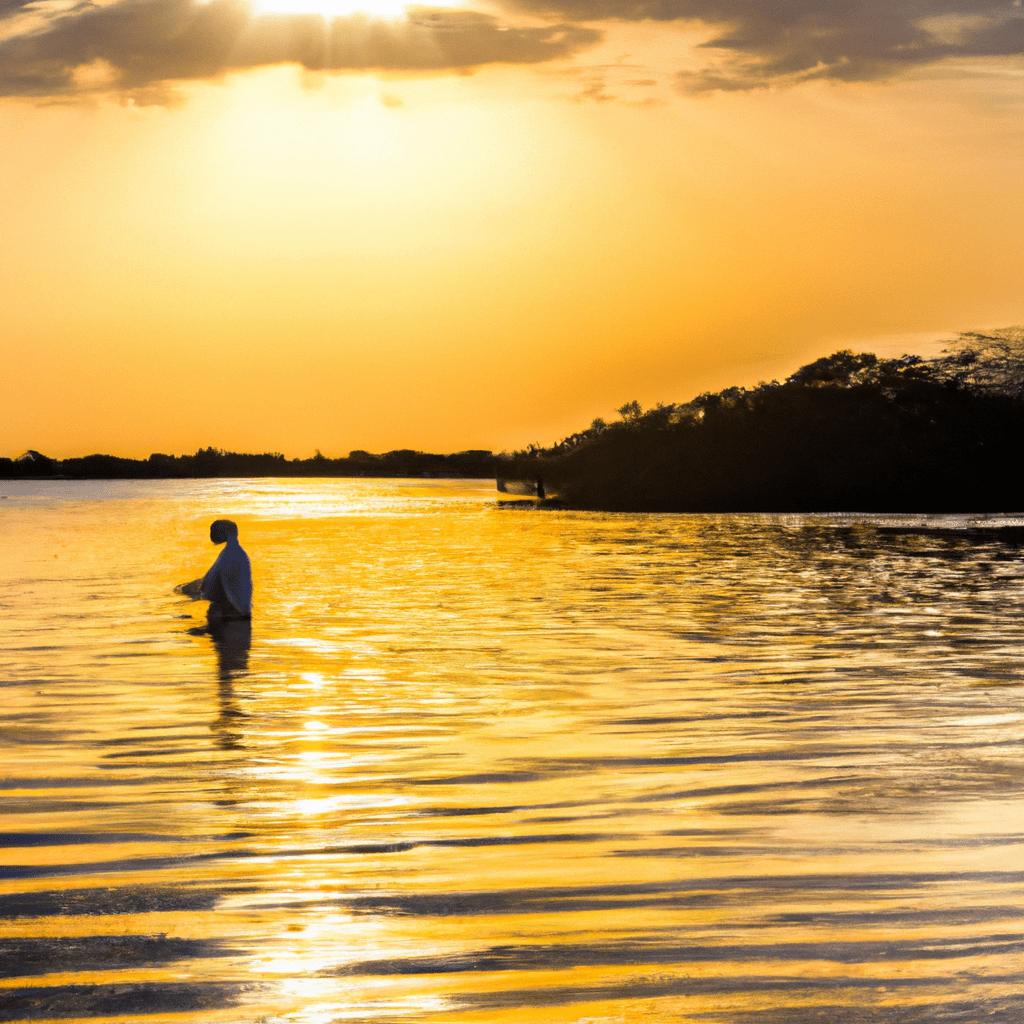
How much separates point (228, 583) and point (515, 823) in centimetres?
1369

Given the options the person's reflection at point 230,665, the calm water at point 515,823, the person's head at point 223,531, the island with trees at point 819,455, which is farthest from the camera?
the island with trees at point 819,455

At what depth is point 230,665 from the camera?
16344mm

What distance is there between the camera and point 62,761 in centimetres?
1043

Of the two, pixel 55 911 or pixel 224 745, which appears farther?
pixel 224 745

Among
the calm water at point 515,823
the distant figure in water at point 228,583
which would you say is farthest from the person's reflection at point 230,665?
the distant figure in water at point 228,583

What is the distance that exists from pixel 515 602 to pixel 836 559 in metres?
17.4

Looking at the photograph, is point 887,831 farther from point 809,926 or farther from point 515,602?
point 515,602

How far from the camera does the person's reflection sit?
1177 centimetres

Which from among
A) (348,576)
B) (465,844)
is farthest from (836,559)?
(465,844)

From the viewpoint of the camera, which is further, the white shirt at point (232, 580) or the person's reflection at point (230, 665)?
the white shirt at point (232, 580)

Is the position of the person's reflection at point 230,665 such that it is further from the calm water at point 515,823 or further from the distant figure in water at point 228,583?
the distant figure in water at point 228,583

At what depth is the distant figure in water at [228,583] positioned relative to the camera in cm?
2109

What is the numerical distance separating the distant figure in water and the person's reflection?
20 cm

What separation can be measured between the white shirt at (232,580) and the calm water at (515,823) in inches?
46.8
